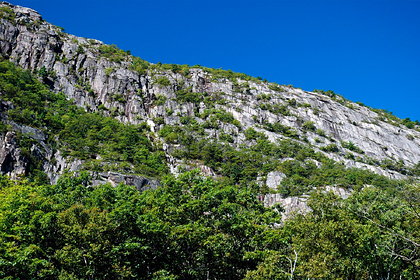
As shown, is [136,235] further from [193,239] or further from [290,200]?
[290,200]

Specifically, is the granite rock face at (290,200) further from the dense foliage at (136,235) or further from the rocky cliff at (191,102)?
the dense foliage at (136,235)

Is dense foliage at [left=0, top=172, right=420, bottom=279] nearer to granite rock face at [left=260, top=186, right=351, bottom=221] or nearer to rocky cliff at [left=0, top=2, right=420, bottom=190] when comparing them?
granite rock face at [left=260, top=186, right=351, bottom=221]

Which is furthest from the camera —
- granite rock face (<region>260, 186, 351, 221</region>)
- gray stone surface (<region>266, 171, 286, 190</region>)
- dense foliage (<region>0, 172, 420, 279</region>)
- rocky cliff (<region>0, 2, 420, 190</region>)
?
rocky cliff (<region>0, 2, 420, 190</region>)

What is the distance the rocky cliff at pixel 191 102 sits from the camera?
84.6 m

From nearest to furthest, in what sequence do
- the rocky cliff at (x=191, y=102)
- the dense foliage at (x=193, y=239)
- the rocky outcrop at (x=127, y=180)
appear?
the dense foliage at (x=193, y=239)
the rocky outcrop at (x=127, y=180)
the rocky cliff at (x=191, y=102)

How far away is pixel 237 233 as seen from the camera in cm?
1980

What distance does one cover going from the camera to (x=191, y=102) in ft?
310

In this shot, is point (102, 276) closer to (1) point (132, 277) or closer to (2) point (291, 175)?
(1) point (132, 277)

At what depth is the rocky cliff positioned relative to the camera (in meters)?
84.6

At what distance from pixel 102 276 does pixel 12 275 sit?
13.9 feet

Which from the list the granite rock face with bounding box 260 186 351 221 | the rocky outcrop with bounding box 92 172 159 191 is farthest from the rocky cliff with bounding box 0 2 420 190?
the granite rock face with bounding box 260 186 351 221

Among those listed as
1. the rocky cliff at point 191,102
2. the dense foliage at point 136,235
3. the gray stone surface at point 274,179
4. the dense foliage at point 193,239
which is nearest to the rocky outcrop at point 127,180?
the rocky cliff at point 191,102

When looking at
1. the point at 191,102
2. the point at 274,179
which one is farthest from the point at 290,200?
the point at 191,102

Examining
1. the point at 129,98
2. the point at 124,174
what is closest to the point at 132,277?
the point at 124,174
